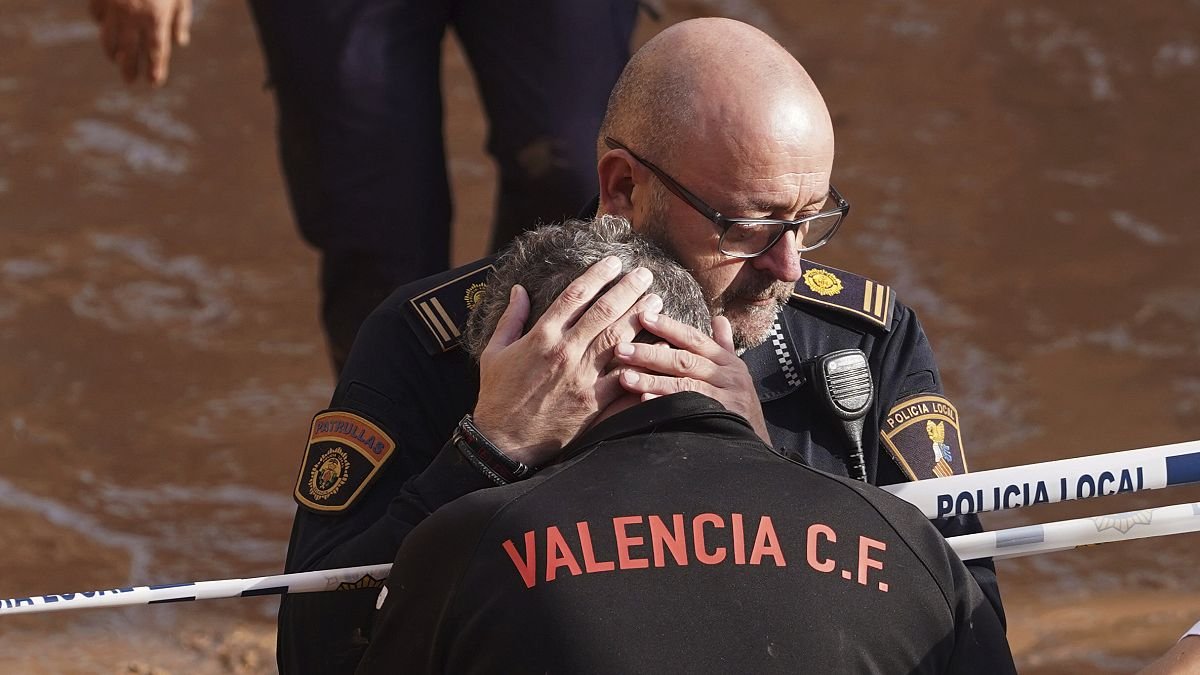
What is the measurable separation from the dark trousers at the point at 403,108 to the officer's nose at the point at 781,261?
72 cm

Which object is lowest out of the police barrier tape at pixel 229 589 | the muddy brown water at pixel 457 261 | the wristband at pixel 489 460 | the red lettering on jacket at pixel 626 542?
the muddy brown water at pixel 457 261

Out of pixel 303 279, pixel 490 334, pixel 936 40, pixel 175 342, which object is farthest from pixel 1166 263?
pixel 490 334

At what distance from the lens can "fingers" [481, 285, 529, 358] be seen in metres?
1.82

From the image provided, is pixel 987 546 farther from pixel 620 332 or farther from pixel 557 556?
pixel 557 556

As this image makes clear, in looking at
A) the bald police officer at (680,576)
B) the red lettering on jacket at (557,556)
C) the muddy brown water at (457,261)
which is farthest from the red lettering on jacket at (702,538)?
the muddy brown water at (457,261)

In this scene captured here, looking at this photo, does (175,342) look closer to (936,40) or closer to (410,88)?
(410,88)

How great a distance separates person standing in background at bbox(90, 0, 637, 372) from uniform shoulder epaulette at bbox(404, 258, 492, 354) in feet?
1.81

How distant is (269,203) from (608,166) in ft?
9.86

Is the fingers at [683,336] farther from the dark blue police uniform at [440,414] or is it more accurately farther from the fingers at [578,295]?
the dark blue police uniform at [440,414]

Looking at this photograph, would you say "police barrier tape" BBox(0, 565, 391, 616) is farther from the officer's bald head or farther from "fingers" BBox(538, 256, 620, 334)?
the officer's bald head

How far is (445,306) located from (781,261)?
443mm

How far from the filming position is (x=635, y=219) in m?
2.22

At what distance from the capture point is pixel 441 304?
7.35 ft

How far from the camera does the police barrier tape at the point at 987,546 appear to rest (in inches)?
76.6
